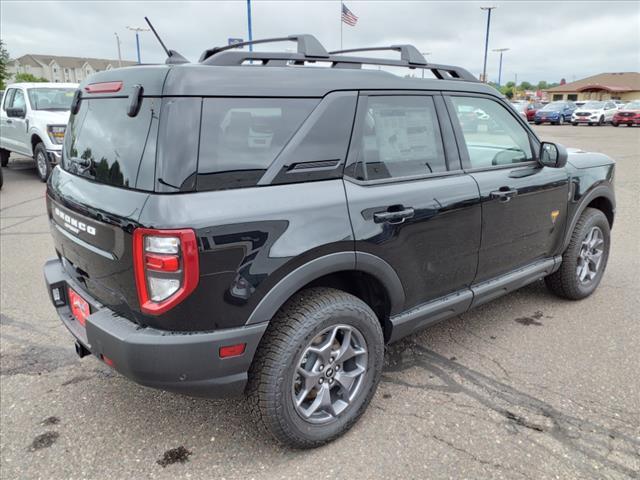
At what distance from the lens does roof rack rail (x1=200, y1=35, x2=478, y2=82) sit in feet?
7.79

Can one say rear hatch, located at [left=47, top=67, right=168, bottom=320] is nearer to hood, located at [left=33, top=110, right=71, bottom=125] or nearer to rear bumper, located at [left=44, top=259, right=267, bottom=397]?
rear bumper, located at [left=44, top=259, right=267, bottom=397]

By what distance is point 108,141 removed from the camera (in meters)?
2.46

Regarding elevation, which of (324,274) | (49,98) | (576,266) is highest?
(49,98)

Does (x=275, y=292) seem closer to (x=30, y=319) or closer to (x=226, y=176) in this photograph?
(x=226, y=176)

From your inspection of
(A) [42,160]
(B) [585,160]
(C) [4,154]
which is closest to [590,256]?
(B) [585,160]

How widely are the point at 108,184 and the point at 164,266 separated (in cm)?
60

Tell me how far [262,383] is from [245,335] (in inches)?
10.9

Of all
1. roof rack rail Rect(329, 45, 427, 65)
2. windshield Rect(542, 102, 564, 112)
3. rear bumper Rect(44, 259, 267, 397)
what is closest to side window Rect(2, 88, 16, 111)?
roof rack rail Rect(329, 45, 427, 65)

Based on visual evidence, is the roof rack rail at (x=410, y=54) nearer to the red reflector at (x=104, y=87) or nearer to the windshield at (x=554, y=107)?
the red reflector at (x=104, y=87)

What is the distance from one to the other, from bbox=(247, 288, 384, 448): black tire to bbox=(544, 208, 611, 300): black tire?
2.25m

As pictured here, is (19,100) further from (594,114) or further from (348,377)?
(594,114)

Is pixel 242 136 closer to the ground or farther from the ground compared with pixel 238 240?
farther from the ground

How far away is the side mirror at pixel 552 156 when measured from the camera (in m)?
3.58

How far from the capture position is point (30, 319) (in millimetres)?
4059
